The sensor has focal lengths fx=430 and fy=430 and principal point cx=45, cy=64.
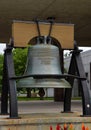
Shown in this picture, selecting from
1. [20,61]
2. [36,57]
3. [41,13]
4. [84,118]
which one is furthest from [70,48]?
[20,61]

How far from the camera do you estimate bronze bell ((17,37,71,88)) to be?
28.6 ft

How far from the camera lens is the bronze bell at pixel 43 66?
8.72 m

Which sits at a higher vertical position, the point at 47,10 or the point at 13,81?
the point at 47,10

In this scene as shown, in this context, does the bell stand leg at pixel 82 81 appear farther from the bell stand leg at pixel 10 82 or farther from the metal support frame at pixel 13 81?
the bell stand leg at pixel 10 82

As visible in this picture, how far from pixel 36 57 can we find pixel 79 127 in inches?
68.0

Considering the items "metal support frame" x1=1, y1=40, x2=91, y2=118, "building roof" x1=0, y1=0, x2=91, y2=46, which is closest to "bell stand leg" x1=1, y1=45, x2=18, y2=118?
"metal support frame" x1=1, y1=40, x2=91, y2=118

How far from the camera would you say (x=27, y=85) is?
8.68m

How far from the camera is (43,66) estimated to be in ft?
29.0

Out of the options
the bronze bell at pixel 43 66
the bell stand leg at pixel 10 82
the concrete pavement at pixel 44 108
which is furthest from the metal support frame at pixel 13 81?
the concrete pavement at pixel 44 108

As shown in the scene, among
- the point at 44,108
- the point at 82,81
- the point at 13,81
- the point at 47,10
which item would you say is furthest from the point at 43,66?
the point at 44,108

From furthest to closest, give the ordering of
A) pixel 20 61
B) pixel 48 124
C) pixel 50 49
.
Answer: pixel 20 61, pixel 50 49, pixel 48 124

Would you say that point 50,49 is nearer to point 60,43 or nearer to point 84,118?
point 60,43

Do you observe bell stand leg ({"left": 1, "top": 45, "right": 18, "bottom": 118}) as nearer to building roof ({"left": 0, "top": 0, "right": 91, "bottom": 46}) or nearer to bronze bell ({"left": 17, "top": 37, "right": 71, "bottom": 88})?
bronze bell ({"left": 17, "top": 37, "right": 71, "bottom": 88})

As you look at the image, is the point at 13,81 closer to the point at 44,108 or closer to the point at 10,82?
the point at 10,82
